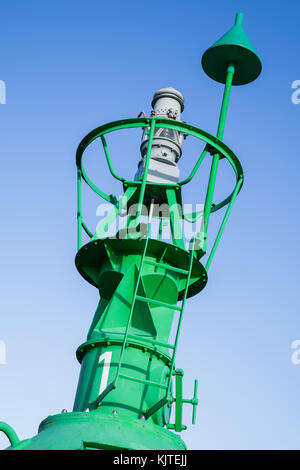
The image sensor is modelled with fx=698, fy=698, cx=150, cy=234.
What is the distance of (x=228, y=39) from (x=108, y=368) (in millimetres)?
7781

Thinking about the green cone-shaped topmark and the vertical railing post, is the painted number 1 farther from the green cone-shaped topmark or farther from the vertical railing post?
the green cone-shaped topmark

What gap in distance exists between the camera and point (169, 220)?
14.0 metres

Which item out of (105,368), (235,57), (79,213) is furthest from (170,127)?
(105,368)

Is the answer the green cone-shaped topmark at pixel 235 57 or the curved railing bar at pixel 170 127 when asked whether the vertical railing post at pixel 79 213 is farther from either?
the green cone-shaped topmark at pixel 235 57

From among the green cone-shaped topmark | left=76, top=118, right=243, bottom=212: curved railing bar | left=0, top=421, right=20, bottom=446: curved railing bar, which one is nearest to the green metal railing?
left=76, top=118, right=243, bottom=212: curved railing bar

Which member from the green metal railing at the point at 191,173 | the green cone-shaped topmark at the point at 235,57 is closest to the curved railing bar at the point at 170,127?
the green metal railing at the point at 191,173

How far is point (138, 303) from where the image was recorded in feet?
41.9

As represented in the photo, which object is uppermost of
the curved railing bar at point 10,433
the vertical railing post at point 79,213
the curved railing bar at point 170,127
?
the curved railing bar at point 170,127

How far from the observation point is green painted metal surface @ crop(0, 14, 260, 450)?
10508 mm

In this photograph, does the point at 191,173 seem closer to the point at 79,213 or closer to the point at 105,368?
the point at 79,213

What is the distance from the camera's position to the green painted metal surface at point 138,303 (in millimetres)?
10508
